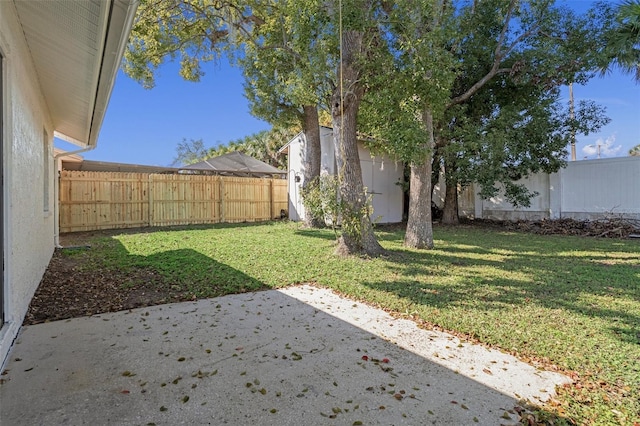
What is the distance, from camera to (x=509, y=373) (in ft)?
8.79

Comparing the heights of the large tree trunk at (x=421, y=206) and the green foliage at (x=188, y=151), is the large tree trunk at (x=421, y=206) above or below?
below

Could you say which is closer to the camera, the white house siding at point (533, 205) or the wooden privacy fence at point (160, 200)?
the wooden privacy fence at point (160, 200)

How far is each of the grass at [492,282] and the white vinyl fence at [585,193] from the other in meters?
2.93

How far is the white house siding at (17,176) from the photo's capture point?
291cm

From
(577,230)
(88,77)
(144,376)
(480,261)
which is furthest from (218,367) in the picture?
(577,230)

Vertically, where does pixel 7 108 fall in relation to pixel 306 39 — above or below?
below

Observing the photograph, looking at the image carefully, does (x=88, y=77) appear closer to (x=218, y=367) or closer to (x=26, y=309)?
(x=26, y=309)

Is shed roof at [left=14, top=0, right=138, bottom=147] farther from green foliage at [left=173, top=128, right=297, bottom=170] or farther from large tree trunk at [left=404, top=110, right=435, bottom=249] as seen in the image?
green foliage at [left=173, top=128, right=297, bottom=170]

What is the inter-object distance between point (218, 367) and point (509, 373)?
2247mm

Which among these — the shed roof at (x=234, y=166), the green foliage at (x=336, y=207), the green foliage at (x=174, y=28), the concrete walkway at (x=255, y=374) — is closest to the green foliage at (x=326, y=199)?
the green foliage at (x=336, y=207)

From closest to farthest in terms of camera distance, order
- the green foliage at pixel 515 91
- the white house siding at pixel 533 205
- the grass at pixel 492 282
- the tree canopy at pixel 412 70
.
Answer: the grass at pixel 492 282 → the tree canopy at pixel 412 70 → the green foliage at pixel 515 91 → the white house siding at pixel 533 205

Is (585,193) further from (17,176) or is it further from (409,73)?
(17,176)

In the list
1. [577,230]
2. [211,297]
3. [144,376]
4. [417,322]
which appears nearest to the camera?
[144,376]

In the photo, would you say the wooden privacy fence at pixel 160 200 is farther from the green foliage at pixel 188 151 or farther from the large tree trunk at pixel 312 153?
the green foliage at pixel 188 151
